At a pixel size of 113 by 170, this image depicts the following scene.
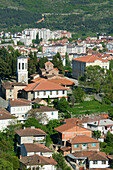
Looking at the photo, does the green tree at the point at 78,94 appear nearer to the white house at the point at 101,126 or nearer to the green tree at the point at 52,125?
the white house at the point at 101,126

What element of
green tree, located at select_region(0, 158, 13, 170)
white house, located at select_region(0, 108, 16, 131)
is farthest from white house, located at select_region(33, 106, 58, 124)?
green tree, located at select_region(0, 158, 13, 170)

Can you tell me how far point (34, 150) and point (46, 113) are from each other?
7286 millimetres

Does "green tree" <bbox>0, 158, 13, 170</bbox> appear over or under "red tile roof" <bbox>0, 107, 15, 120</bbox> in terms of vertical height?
under

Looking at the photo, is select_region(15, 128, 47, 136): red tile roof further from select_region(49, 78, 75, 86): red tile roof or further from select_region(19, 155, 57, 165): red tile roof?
select_region(49, 78, 75, 86): red tile roof

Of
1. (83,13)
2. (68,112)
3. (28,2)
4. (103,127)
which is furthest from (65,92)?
(28,2)

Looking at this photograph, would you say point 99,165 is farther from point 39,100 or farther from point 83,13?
point 83,13

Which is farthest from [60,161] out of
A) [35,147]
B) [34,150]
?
[35,147]

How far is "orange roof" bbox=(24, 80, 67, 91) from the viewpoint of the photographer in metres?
42.8

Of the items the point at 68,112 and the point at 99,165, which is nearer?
the point at 99,165

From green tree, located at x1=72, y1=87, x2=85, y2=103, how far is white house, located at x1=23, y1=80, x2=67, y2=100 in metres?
0.96

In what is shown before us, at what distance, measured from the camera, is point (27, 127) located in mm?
36562

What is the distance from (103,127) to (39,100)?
6096mm

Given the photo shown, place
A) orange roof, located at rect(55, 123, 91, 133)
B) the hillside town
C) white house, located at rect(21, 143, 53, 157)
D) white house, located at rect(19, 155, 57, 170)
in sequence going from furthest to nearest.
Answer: orange roof, located at rect(55, 123, 91, 133) < the hillside town < white house, located at rect(21, 143, 53, 157) < white house, located at rect(19, 155, 57, 170)

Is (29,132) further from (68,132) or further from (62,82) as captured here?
(62,82)
